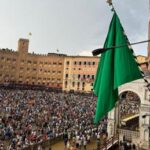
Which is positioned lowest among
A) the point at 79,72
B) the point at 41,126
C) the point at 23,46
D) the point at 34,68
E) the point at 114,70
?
the point at 41,126

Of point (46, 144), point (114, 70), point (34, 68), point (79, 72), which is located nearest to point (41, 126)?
point (46, 144)

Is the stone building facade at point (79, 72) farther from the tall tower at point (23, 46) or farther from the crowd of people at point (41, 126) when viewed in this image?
the crowd of people at point (41, 126)

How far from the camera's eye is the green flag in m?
11.5

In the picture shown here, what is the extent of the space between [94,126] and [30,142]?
1064cm

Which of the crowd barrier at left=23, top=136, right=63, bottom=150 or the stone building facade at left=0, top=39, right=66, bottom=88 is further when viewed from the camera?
the stone building facade at left=0, top=39, right=66, bottom=88

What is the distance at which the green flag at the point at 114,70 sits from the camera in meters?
11.5

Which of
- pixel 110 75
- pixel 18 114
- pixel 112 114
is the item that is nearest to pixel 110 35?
pixel 110 75

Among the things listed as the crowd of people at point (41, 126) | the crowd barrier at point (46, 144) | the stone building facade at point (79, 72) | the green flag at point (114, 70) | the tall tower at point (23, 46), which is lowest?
the crowd barrier at point (46, 144)

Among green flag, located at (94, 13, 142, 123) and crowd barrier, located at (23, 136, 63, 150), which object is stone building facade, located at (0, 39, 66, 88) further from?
green flag, located at (94, 13, 142, 123)

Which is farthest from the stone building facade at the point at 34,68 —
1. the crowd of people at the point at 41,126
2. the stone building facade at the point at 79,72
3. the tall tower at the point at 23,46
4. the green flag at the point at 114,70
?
the green flag at the point at 114,70

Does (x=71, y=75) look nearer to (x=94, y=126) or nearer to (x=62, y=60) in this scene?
(x=62, y=60)

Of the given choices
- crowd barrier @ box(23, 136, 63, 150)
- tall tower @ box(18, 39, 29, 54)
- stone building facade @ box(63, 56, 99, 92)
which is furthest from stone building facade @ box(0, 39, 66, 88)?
crowd barrier @ box(23, 136, 63, 150)

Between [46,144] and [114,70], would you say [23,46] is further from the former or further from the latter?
[114,70]

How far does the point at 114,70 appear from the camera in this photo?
1167 cm
